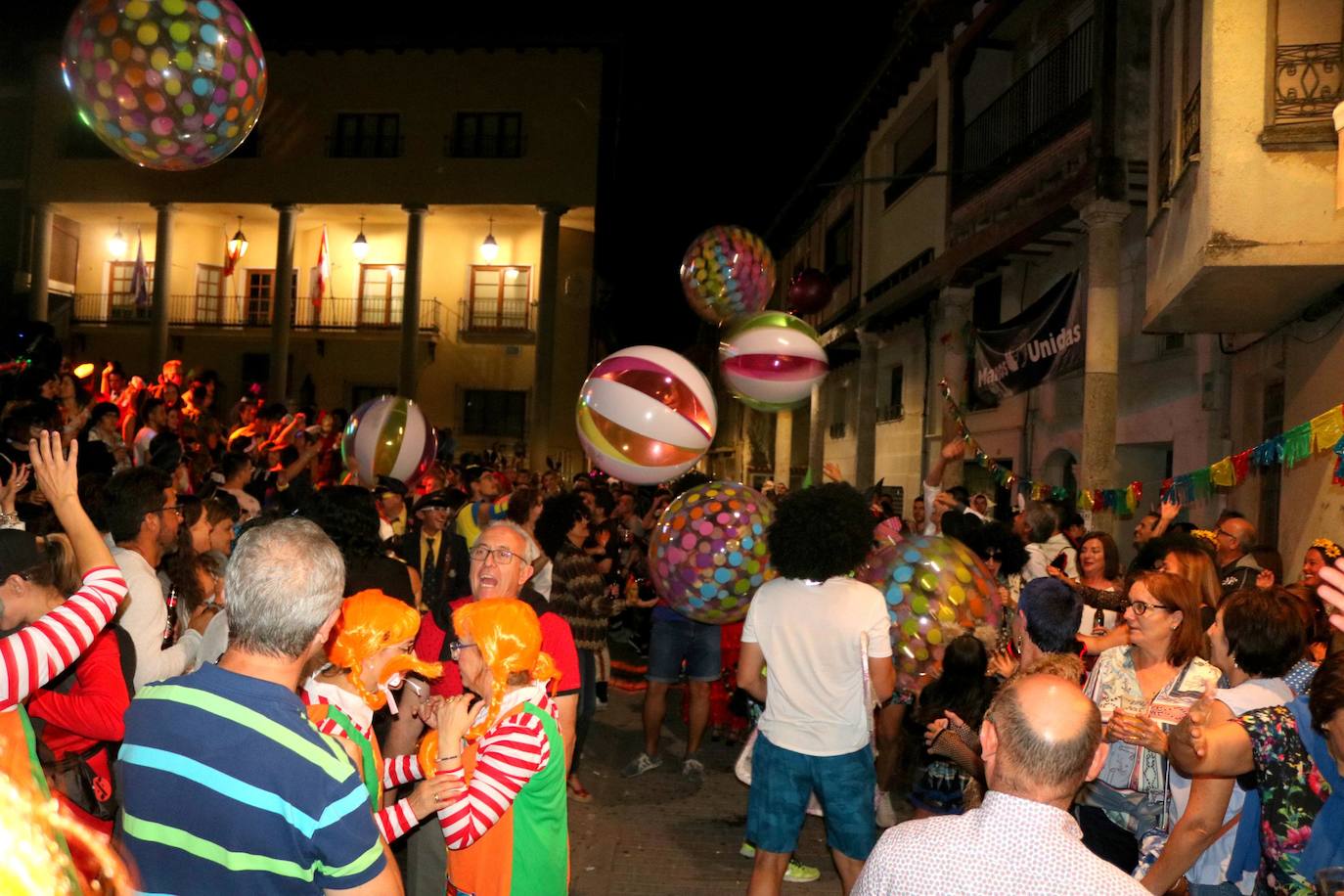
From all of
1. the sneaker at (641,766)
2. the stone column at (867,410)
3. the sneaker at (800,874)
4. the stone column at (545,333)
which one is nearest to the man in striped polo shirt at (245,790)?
the sneaker at (800,874)

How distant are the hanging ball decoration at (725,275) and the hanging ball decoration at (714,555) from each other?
3841 mm

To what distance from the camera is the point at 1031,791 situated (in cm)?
223

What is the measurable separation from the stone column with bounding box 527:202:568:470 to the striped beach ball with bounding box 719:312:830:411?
1704cm

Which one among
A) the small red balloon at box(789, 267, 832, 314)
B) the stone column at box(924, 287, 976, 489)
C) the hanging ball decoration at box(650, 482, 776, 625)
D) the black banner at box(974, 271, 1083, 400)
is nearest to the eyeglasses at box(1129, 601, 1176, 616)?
the hanging ball decoration at box(650, 482, 776, 625)

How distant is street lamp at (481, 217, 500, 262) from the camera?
986 inches

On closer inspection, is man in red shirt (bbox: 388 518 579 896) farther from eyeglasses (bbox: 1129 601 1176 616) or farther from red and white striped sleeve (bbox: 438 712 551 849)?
eyeglasses (bbox: 1129 601 1176 616)

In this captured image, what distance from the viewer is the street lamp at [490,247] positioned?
25.0 meters

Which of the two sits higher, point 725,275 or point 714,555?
point 725,275

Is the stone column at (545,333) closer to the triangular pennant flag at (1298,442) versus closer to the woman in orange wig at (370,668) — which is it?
the triangular pennant flag at (1298,442)

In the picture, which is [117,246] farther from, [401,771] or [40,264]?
[401,771]

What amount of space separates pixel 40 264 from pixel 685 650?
26192mm

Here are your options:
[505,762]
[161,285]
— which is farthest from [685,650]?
[161,285]

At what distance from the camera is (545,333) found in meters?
26.0

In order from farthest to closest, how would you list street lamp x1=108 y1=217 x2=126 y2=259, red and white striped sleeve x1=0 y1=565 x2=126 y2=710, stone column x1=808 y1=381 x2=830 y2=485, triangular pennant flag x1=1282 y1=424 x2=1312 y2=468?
street lamp x1=108 y1=217 x2=126 y2=259 → stone column x1=808 y1=381 x2=830 y2=485 → triangular pennant flag x1=1282 y1=424 x2=1312 y2=468 → red and white striped sleeve x1=0 y1=565 x2=126 y2=710
